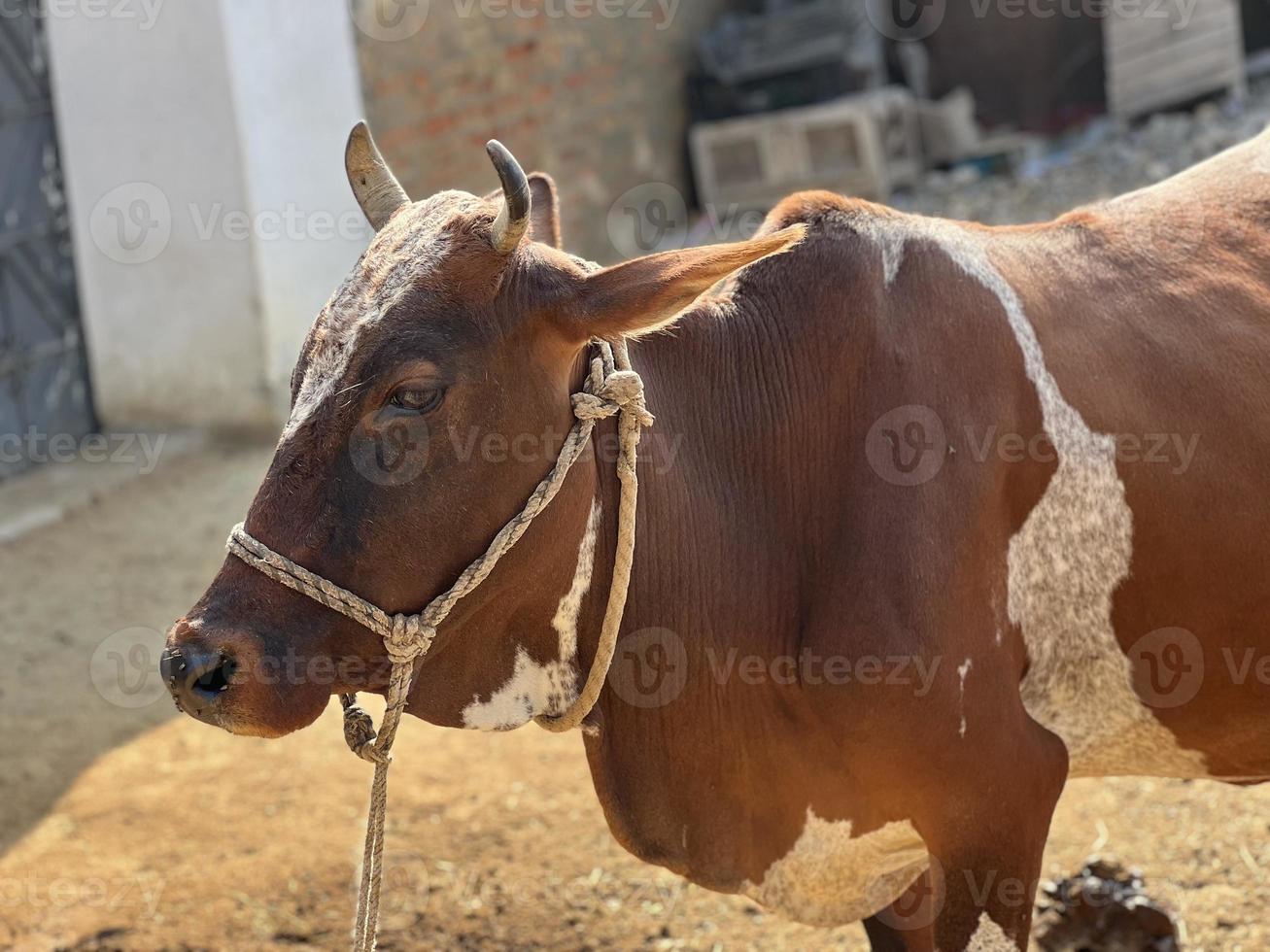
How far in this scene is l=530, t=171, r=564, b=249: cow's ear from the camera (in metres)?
2.92

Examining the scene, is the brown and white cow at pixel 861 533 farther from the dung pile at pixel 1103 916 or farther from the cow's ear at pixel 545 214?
the dung pile at pixel 1103 916

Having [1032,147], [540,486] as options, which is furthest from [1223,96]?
[540,486]

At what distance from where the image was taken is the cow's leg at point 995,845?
2611 millimetres

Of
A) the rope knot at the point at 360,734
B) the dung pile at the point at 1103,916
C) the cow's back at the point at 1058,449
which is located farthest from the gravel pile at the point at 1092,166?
the rope knot at the point at 360,734

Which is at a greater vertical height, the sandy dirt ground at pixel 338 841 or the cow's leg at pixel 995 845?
the cow's leg at pixel 995 845

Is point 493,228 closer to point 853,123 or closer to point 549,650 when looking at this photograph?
point 549,650

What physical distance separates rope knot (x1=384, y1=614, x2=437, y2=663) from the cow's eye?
34cm

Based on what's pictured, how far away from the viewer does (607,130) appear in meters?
10.0

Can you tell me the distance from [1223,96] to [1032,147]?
1.36 m

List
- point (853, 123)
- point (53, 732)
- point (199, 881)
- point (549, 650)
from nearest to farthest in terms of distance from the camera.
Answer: point (549, 650) < point (199, 881) < point (53, 732) < point (853, 123)

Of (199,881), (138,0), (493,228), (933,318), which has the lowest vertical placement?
(199,881)

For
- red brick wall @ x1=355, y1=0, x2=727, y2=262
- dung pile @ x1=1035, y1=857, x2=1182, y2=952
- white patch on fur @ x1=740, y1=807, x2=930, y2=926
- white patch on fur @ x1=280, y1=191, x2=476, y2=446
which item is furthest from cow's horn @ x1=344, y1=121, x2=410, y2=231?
red brick wall @ x1=355, y1=0, x2=727, y2=262

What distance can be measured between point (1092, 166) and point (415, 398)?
26.9 ft

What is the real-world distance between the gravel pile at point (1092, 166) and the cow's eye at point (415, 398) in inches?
276
